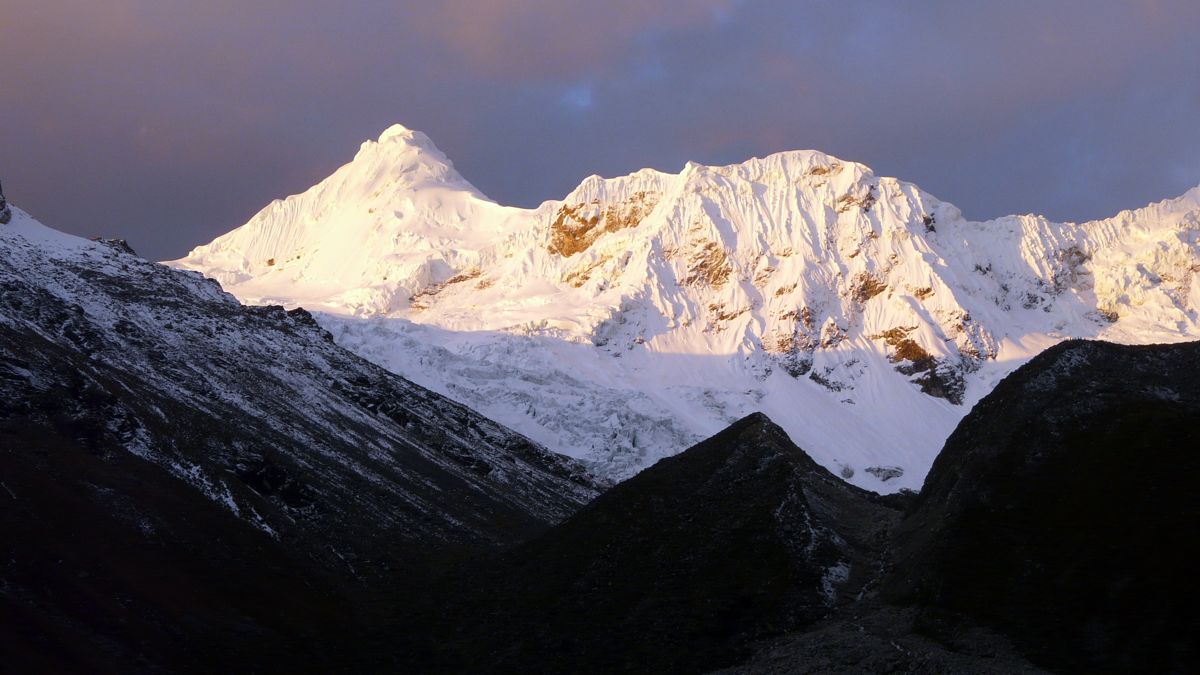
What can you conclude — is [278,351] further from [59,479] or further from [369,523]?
[59,479]

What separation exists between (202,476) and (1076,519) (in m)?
59.5

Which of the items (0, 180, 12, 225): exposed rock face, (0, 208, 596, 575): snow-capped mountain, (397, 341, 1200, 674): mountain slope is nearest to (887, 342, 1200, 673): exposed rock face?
(397, 341, 1200, 674): mountain slope

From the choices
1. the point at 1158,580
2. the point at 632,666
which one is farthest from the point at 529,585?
the point at 1158,580

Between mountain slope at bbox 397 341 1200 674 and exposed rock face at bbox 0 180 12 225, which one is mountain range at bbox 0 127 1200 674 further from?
exposed rock face at bbox 0 180 12 225

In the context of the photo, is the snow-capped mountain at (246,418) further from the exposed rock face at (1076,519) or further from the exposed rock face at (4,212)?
the exposed rock face at (1076,519)

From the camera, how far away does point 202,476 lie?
84312 mm

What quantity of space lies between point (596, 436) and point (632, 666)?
14118 centimetres

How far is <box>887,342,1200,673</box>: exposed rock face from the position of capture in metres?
44.9

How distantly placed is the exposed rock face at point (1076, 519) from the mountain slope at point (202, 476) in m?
33.0

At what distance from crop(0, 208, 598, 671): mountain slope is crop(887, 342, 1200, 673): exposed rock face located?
33.0 m

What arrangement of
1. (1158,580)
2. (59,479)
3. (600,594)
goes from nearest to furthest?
(1158,580)
(600,594)
(59,479)

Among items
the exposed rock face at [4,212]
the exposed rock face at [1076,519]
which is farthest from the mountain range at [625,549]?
the exposed rock face at [4,212]

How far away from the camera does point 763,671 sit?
47.6m

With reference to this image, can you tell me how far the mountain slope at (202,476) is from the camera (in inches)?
2413
